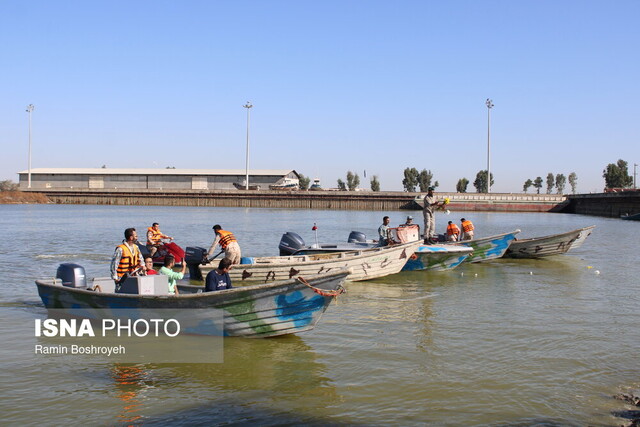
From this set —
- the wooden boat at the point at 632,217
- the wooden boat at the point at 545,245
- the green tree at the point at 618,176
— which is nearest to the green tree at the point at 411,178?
the green tree at the point at 618,176

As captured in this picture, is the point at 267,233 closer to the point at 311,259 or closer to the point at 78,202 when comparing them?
the point at 311,259

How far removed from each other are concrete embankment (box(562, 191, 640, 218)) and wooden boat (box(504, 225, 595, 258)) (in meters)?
47.4

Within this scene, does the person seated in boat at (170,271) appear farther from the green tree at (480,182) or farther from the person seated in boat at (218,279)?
the green tree at (480,182)

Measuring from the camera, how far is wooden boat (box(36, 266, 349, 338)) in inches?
397

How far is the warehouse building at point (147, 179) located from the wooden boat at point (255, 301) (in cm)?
9330

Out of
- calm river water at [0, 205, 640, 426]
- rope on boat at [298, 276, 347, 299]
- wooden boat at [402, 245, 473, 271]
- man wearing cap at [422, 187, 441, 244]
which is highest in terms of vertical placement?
man wearing cap at [422, 187, 441, 244]

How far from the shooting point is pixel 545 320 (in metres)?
13.1

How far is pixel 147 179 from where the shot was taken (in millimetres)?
106062

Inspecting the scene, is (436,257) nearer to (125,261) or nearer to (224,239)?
(224,239)

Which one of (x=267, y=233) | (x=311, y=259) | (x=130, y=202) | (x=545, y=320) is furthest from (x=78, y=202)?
(x=545, y=320)

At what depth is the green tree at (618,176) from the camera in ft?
386

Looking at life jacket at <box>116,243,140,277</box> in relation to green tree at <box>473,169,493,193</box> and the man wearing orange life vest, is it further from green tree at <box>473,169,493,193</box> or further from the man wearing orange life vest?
green tree at <box>473,169,493,193</box>

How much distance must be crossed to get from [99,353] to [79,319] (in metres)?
1.93

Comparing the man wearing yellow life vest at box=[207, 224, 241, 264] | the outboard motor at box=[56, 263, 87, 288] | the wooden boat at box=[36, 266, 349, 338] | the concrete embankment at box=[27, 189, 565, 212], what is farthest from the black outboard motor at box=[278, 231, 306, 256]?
the concrete embankment at box=[27, 189, 565, 212]
